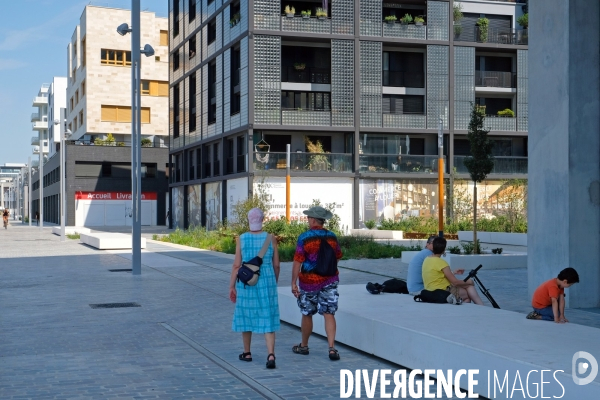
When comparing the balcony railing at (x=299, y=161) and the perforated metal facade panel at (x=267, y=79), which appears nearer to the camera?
the perforated metal facade panel at (x=267, y=79)

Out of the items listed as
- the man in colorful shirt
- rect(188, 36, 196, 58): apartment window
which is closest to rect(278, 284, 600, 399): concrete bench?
the man in colorful shirt

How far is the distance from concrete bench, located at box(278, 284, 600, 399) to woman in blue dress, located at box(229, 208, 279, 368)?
989 millimetres

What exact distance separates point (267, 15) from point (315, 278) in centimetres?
3282

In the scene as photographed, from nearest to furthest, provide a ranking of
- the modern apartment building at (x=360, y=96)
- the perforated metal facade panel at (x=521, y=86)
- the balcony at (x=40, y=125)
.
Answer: the modern apartment building at (x=360, y=96) → the perforated metal facade panel at (x=521, y=86) → the balcony at (x=40, y=125)

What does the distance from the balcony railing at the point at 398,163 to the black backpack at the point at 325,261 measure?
32904 millimetres

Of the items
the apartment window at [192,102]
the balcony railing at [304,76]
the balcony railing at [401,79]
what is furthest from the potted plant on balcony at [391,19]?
the apartment window at [192,102]

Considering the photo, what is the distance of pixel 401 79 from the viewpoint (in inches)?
1657

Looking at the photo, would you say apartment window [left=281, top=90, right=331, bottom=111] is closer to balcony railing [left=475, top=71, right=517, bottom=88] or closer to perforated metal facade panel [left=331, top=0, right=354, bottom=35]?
perforated metal facade panel [left=331, top=0, right=354, bottom=35]

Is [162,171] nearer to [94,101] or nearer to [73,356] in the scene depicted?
[94,101]

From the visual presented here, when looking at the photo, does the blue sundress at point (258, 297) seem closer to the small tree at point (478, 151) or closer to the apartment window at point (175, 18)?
the small tree at point (478, 151)

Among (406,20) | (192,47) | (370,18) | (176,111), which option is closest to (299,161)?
(370,18)

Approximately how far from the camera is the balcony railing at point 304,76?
134 ft

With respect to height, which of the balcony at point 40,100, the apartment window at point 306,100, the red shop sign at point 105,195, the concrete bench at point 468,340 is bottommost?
the concrete bench at point 468,340

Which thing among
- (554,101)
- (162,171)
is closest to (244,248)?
(554,101)
